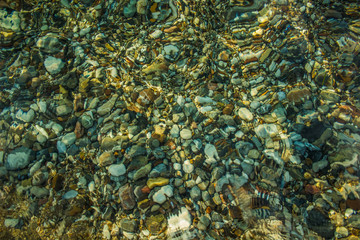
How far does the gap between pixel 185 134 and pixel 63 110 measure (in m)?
1.41

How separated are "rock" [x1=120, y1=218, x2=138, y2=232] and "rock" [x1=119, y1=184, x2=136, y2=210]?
113 mm

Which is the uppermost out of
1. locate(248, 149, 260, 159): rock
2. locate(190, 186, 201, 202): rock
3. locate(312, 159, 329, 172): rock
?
locate(248, 149, 260, 159): rock

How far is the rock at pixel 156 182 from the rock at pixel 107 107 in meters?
0.91

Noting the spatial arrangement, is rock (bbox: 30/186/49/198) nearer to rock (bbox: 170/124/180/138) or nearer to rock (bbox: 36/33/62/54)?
rock (bbox: 170/124/180/138)

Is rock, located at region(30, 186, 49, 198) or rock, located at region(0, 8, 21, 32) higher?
rock, located at region(0, 8, 21, 32)

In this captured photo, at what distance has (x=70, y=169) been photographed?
94.5 inches

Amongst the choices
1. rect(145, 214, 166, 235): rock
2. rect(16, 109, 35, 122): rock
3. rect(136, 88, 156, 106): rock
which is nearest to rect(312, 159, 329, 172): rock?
rect(145, 214, 166, 235): rock

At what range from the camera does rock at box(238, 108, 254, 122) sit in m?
2.50

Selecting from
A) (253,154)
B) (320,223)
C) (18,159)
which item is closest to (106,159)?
(18,159)

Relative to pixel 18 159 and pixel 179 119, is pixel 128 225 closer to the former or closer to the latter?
pixel 179 119

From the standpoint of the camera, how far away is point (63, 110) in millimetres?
2586

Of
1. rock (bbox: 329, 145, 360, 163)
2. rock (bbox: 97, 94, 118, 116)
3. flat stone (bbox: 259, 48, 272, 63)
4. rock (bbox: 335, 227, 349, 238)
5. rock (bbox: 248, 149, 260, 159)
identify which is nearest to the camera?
rock (bbox: 335, 227, 349, 238)

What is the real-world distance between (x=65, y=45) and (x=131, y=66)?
2.79 feet

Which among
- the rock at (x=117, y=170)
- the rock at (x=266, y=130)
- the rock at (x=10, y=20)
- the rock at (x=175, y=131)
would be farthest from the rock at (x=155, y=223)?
the rock at (x=10, y=20)
